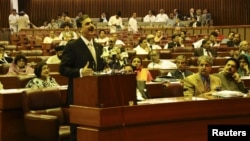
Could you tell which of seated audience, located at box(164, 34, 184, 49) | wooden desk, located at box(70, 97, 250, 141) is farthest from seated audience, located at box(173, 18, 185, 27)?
wooden desk, located at box(70, 97, 250, 141)

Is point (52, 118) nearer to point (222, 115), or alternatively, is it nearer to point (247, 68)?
point (222, 115)

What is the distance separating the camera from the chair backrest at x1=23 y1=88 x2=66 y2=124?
6062 millimetres

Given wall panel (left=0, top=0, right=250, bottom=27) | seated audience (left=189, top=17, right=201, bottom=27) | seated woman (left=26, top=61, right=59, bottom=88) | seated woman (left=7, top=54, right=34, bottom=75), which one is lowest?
seated woman (left=26, top=61, right=59, bottom=88)

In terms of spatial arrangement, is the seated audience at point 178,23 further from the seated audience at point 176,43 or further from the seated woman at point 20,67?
the seated woman at point 20,67

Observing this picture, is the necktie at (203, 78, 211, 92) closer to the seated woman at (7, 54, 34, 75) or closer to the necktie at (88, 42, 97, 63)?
the necktie at (88, 42, 97, 63)

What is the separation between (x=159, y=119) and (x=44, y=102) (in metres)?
1.76

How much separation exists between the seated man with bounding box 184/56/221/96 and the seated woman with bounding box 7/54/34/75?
3.24 metres

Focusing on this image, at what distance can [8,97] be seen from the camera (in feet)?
20.3

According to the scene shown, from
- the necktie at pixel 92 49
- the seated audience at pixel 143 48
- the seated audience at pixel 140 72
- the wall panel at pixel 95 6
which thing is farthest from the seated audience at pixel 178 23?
the necktie at pixel 92 49

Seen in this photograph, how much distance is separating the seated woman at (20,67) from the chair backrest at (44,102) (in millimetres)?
2656

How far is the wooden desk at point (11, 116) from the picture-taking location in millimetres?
6203

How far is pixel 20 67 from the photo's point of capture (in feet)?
29.3

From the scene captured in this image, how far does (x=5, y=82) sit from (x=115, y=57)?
3.44 m

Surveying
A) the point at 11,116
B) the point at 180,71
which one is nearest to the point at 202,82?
the point at 11,116
